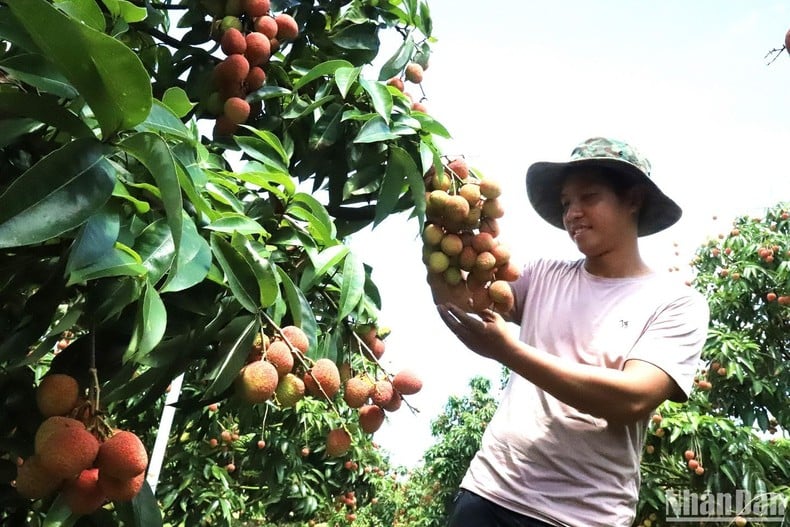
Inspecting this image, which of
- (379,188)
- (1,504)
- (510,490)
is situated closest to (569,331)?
(510,490)

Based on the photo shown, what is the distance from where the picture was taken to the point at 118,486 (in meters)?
0.68

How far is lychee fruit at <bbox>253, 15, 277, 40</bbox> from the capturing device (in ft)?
4.05

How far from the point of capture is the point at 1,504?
36.6 inches

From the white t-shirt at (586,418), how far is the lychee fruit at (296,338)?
48cm

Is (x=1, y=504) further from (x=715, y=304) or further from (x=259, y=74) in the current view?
(x=715, y=304)

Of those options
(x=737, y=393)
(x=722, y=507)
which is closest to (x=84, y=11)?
(x=722, y=507)

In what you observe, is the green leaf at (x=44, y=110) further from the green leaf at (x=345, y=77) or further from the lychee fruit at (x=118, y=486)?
the green leaf at (x=345, y=77)

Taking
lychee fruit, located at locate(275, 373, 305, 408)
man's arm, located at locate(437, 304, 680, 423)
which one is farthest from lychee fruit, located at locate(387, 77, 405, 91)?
lychee fruit, located at locate(275, 373, 305, 408)

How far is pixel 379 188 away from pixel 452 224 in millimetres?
155

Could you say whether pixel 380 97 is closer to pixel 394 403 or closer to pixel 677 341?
pixel 394 403

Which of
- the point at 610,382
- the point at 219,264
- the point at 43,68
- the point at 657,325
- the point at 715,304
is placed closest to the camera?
the point at 43,68

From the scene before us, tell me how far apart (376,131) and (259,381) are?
0.45m

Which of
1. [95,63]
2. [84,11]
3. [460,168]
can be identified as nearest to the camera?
[95,63]

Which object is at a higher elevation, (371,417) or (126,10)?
(126,10)
